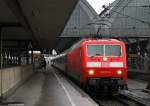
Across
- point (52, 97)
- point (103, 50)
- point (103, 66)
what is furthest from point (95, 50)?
point (52, 97)

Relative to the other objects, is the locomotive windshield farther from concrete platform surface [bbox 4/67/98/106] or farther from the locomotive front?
concrete platform surface [bbox 4/67/98/106]

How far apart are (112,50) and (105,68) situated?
128 centimetres

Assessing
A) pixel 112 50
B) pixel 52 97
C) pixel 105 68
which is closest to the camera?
pixel 52 97

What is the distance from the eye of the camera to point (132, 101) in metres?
19.3

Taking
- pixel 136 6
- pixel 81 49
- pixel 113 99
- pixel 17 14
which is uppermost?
pixel 136 6

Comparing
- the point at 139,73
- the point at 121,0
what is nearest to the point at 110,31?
the point at 121,0

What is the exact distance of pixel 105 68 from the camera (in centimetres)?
2109

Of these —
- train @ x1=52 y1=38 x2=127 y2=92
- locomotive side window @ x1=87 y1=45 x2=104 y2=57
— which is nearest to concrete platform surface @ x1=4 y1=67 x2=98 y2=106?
train @ x1=52 y1=38 x2=127 y2=92

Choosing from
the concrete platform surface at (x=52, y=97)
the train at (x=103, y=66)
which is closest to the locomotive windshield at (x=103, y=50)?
the train at (x=103, y=66)

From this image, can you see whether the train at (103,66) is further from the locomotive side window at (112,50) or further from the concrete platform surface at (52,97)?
the concrete platform surface at (52,97)

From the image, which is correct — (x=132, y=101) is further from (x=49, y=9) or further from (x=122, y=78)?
(x=49, y=9)

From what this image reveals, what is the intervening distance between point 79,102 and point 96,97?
5.93 meters

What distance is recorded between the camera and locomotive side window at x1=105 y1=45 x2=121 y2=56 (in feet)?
71.6

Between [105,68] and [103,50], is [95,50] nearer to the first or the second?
[103,50]
